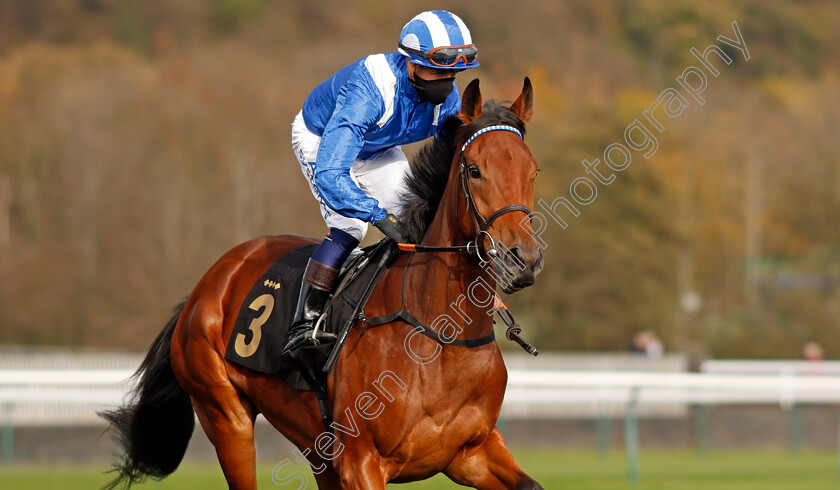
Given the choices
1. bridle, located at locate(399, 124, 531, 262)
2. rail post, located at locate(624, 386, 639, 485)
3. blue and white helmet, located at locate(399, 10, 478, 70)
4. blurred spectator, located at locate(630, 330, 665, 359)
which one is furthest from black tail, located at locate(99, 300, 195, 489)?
blurred spectator, located at locate(630, 330, 665, 359)

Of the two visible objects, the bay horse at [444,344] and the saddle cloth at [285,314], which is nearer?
the bay horse at [444,344]

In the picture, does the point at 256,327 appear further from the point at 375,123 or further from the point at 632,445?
the point at 632,445

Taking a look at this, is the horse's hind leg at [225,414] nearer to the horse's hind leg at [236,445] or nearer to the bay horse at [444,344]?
the horse's hind leg at [236,445]

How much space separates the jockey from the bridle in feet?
0.69

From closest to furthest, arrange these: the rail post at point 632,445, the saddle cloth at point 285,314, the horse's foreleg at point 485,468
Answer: the horse's foreleg at point 485,468
the saddle cloth at point 285,314
the rail post at point 632,445

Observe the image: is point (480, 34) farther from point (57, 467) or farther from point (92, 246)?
point (57, 467)

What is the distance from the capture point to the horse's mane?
13.2 ft

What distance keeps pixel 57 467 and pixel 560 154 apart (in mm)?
21736

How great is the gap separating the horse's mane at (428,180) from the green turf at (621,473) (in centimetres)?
430

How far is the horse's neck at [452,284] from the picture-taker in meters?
3.87

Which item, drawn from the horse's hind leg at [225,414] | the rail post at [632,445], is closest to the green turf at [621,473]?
the rail post at [632,445]

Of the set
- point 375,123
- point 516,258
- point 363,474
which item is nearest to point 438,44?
point 375,123

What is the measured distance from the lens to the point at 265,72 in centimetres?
3309

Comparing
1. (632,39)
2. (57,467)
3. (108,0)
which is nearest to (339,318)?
(57,467)
